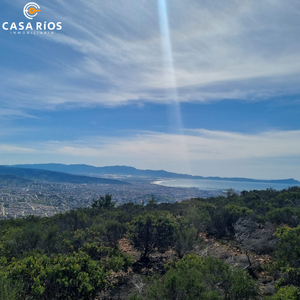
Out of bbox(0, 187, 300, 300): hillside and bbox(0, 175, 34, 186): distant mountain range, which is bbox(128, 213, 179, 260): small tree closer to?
bbox(0, 187, 300, 300): hillside

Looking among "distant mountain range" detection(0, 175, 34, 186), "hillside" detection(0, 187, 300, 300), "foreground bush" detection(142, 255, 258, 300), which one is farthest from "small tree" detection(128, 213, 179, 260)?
"distant mountain range" detection(0, 175, 34, 186)

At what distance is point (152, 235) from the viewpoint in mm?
12375

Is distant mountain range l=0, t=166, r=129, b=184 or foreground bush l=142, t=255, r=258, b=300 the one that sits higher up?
foreground bush l=142, t=255, r=258, b=300

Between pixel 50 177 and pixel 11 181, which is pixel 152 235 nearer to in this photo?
pixel 11 181

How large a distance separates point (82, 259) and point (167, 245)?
18.9ft

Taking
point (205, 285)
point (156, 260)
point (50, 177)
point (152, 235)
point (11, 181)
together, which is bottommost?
point (11, 181)

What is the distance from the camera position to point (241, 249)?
13.0 metres

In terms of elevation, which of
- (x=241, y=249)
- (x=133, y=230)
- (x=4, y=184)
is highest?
(x=133, y=230)

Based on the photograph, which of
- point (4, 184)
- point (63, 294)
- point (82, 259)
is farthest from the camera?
point (4, 184)

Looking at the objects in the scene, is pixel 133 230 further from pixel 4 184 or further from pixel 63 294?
pixel 4 184

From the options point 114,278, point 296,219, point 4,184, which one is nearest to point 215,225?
point 296,219

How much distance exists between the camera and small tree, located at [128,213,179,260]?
1227 cm

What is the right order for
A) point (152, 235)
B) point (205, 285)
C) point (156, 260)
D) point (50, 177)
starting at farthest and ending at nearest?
point (50, 177) < point (156, 260) < point (152, 235) < point (205, 285)

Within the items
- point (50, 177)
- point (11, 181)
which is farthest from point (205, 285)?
point (50, 177)
